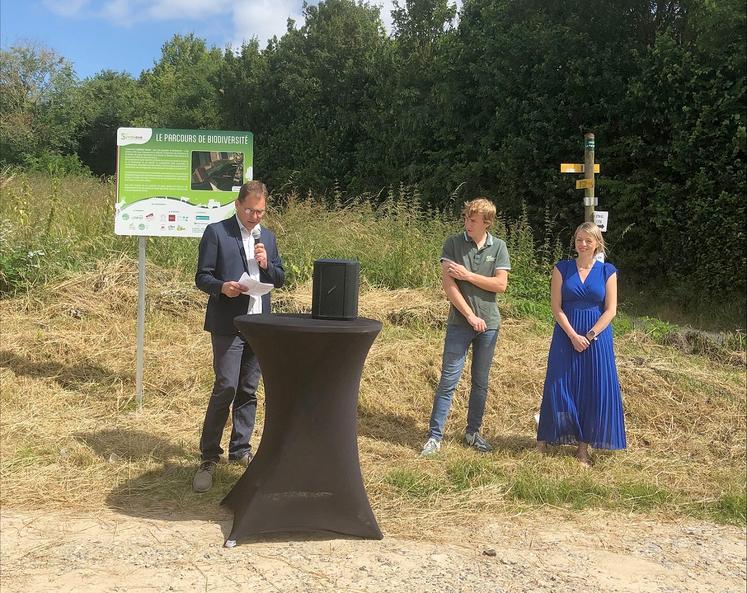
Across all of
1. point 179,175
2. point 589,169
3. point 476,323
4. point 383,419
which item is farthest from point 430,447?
point 589,169

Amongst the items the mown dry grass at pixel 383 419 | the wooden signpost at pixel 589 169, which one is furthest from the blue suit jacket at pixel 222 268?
the wooden signpost at pixel 589 169

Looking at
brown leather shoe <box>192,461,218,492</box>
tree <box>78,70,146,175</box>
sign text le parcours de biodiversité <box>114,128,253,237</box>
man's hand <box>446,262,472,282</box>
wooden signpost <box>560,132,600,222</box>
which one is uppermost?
tree <box>78,70,146,175</box>

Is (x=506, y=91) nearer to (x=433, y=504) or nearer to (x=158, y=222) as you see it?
(x=158, y=222)

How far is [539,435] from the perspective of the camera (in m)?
5.10

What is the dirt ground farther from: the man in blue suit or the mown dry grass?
the man in blue suit

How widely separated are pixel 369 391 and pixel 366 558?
9.84 feet

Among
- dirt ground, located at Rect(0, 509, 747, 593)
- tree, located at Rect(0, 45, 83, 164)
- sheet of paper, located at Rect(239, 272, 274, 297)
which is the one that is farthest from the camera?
tree, located at Rect(0, 45, 83, 164)

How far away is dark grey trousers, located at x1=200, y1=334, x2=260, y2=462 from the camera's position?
4273 mm

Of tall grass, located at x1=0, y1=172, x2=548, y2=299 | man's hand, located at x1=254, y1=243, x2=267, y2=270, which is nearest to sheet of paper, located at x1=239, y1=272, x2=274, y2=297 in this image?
man's hand, located at x1=254, y1=243, x2=267, y2=270

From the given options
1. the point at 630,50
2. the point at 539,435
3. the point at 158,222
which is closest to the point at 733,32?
the point at 630,50

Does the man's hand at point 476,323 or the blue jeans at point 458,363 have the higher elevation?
the man's hand at point 476,323

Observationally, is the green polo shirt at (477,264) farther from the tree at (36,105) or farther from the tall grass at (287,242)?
the tree at (36,105)

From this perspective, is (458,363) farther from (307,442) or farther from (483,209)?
(307,442)

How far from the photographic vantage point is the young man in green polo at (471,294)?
492 cm
